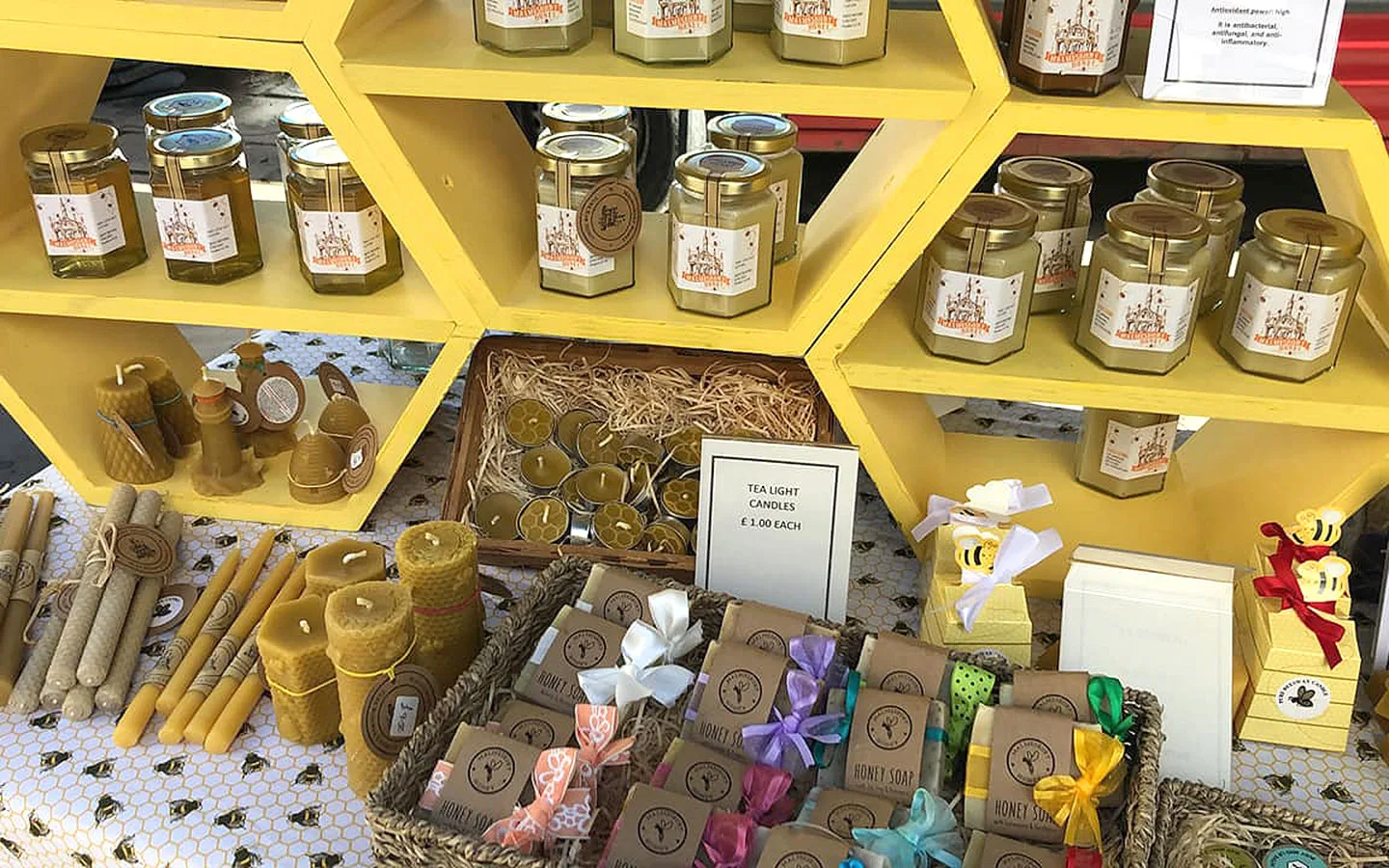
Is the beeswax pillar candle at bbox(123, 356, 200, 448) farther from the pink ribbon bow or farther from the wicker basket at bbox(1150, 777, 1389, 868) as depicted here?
the wicker basket at bbox(1150, 777, 1389, 868)

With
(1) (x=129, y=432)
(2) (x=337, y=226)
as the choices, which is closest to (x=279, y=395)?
(1) (x=129, y=432)

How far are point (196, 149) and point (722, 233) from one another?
642mm

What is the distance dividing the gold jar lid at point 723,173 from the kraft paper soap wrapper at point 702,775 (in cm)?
59

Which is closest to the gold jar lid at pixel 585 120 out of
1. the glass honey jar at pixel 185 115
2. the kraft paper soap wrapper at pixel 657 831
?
the glass honey jar at pixel 185 115

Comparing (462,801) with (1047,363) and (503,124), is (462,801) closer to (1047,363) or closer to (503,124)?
(1047,363)

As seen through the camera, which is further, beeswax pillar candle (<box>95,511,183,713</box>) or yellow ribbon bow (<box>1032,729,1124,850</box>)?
beeswax pillar candle (<box>95,511,183,713</box>)

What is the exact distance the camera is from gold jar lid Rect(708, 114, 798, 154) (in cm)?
141

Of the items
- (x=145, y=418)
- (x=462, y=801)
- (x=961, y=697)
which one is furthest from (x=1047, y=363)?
(x=145, y=418)

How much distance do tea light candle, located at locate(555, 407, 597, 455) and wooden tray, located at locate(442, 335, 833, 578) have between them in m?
0.08

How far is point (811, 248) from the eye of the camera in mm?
1496

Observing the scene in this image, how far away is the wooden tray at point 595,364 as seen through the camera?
143 centimetres

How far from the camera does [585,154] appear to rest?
132 centimetres

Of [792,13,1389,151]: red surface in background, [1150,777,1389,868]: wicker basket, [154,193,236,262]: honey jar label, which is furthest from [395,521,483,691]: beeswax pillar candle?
[792,13,1389,151]: red surface in background

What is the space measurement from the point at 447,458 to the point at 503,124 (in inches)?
19.7
